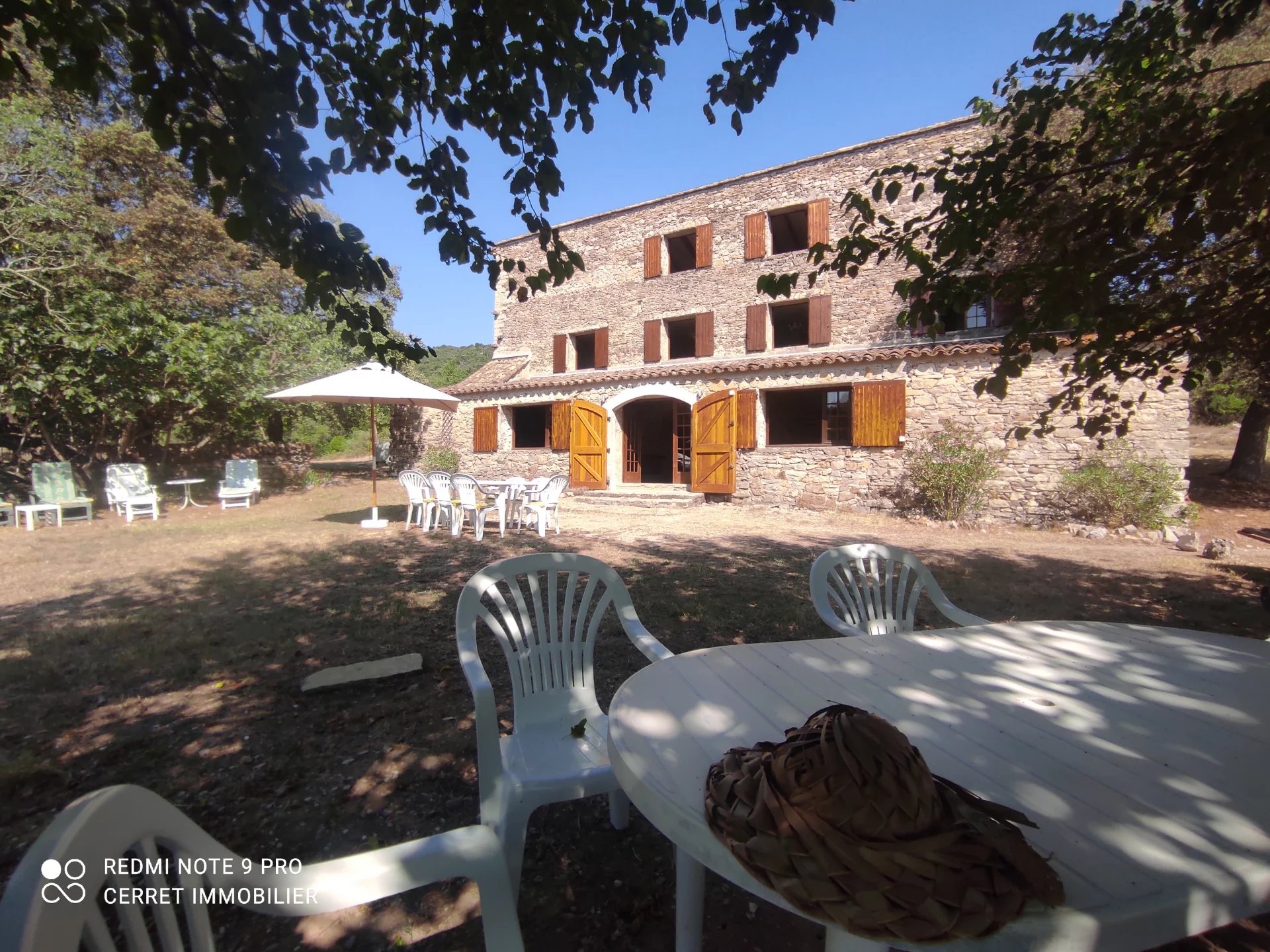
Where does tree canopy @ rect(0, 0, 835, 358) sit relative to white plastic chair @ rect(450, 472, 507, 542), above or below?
above

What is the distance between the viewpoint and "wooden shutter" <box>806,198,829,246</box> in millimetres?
10370

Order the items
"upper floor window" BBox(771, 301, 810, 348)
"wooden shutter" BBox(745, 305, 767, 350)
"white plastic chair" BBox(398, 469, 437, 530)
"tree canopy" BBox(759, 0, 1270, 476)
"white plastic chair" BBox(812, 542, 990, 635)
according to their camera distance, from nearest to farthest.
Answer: "tree canopy" BBox(759, 0, 1270, 476) → "white plastic chair" BBox(812, 542, 990, 635) → "white plastic chair" BBox(398, 469, 437, 530) → "wooden shutter" BBox(745, 305, 767, 350) → "upper floor window" BBox(771, 301, 810, 348)

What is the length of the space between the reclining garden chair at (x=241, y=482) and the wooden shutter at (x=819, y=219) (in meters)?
10.9

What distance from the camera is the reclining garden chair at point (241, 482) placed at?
9227 mm

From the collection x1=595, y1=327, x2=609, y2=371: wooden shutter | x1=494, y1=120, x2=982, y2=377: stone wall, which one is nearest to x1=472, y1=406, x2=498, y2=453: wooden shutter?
x1=494, y1=120, x2=982, y2=377: stone wall

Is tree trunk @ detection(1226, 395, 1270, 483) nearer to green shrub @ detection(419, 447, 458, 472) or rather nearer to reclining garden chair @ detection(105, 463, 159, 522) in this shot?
green shrub @ detection(419, 447, 458, 472)

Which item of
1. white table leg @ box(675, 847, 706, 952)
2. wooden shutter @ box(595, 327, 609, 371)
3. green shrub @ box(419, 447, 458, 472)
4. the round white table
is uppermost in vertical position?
wooden shutter @ box(595, 327, 609, 371)

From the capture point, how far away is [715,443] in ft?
33.9

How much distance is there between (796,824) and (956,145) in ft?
38.3

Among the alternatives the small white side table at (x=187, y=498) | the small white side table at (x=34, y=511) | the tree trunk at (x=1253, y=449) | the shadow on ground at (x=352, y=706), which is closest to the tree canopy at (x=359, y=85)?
the shadow on ground at (x=352, y=706)

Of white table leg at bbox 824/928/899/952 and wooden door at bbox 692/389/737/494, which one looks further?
wooden door at bbox 692/389/737/494

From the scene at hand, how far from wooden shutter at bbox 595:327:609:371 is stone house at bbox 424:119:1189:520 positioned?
4 cm

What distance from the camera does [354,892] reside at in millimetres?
763

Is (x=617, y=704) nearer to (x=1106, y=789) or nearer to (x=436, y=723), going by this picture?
(x=1106, y=789)
